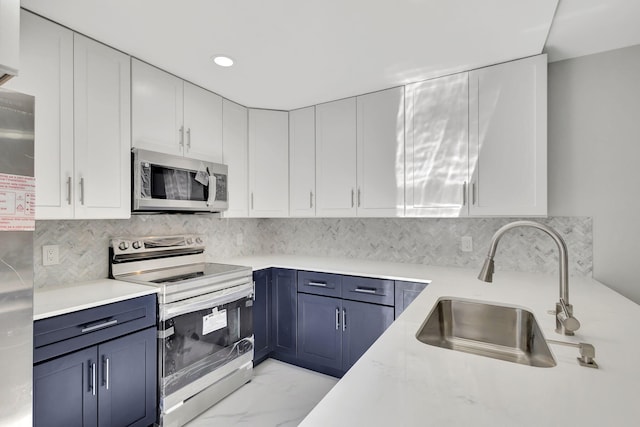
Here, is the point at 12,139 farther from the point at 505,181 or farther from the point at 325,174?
the point at 505,181

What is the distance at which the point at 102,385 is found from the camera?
1.58 metres

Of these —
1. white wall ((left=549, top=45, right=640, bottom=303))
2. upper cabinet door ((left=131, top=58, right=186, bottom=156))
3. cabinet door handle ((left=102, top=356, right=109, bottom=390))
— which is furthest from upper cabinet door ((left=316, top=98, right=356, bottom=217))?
cabinet door handle ((left=102, top=356, right=109, bottom=390))

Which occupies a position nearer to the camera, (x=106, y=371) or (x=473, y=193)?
(x=106, y=371)

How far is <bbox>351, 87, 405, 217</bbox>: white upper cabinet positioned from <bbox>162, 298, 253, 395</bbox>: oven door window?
4.17ft

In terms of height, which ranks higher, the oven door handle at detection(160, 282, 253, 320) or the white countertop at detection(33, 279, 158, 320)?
the white countertop at detection(33, 279, 158, 320)

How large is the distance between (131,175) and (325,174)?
1.49 meters

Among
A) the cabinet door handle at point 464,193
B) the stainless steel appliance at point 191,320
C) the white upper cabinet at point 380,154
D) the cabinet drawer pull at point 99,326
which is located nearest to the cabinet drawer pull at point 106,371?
the cabinet drawer pull at point 99,326

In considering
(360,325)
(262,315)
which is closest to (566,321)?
(360,325)

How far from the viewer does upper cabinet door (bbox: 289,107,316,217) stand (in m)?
2.87

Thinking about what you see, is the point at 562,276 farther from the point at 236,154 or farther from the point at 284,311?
the point at 236,154

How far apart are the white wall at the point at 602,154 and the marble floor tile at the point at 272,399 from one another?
6.96 feet

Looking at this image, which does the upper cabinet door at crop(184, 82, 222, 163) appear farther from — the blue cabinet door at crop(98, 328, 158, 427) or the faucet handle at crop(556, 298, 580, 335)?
the faucet handle at crop(556, 298, 580, 335)

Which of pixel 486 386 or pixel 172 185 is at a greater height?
pixel 172 185

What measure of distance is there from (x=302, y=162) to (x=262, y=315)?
1404 millimetres
